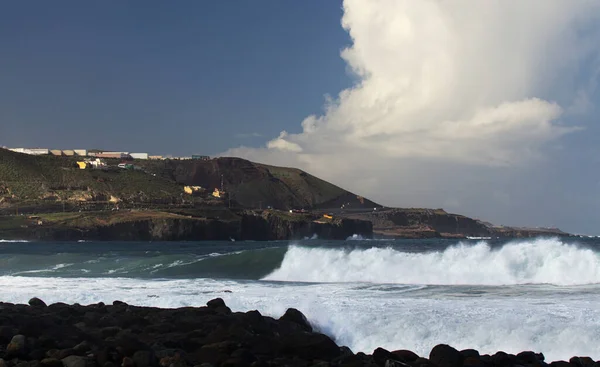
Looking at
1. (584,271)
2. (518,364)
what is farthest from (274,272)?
(518,364)

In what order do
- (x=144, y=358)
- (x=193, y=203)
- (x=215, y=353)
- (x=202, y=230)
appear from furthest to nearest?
(x=193, y=203)
(x=202, y=230)
(x=215, y=353)
(x=144, y=358)

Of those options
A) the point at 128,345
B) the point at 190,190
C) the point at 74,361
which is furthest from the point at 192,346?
the point at 190,190

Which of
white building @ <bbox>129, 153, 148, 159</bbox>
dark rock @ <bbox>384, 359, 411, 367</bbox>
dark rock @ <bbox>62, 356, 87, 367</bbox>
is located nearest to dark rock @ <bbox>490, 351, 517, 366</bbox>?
dark rock @ <bbox>384, 359, 411, 367</bbox>

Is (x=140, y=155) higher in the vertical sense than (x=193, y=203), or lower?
higher

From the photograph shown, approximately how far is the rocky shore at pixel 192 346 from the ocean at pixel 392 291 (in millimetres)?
2494

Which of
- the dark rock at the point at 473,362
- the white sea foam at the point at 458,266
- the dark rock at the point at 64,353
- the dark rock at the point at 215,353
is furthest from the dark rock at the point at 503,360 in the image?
the white sea foam at the point at 458,266

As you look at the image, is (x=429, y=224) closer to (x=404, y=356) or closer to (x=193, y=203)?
(x=193, y=203)

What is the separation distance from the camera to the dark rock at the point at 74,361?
1044 cm

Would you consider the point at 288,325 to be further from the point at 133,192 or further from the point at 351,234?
the point at 351,234

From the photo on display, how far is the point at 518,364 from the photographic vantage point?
38.6 ft

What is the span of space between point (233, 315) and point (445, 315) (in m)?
5.43

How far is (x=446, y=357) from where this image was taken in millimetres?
11367

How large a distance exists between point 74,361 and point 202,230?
10949 cm

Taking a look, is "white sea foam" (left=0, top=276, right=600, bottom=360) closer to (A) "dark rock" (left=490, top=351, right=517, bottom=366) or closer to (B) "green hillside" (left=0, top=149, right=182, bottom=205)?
(A) "dark rock" (left=490, top=351, right=517, bottom=366)
